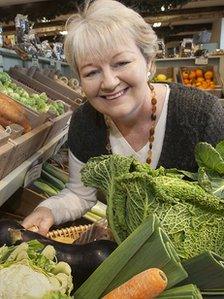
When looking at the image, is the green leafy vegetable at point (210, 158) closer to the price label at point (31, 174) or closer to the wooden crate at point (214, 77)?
the price label at point (31, 174)

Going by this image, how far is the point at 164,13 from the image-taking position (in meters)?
12.8

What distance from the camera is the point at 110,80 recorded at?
1.65 m

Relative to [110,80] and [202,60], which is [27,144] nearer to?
[110,80]

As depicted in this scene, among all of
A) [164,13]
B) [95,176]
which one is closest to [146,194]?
[95,176]

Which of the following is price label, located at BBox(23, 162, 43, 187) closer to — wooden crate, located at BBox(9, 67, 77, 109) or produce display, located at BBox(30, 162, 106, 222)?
produce display, located at BBox(30, 162, 106, 222)

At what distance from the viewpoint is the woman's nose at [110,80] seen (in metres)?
1.66

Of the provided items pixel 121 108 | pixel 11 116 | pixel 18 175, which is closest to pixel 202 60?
pixel 11 116

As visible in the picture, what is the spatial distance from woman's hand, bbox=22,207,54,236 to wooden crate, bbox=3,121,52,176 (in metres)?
0.39

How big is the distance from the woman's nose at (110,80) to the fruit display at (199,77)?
5.78 m

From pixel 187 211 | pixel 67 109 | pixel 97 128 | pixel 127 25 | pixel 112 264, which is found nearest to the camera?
pixel 112 264

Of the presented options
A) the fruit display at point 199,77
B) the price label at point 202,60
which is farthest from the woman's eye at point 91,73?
the price label at point 202,60

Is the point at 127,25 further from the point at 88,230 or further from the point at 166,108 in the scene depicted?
the point at 88,230

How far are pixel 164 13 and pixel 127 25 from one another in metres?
11.8

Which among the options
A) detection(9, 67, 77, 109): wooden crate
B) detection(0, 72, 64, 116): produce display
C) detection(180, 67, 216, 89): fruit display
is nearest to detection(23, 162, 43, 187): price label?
detection(0, 72, 64, 116): produce display
